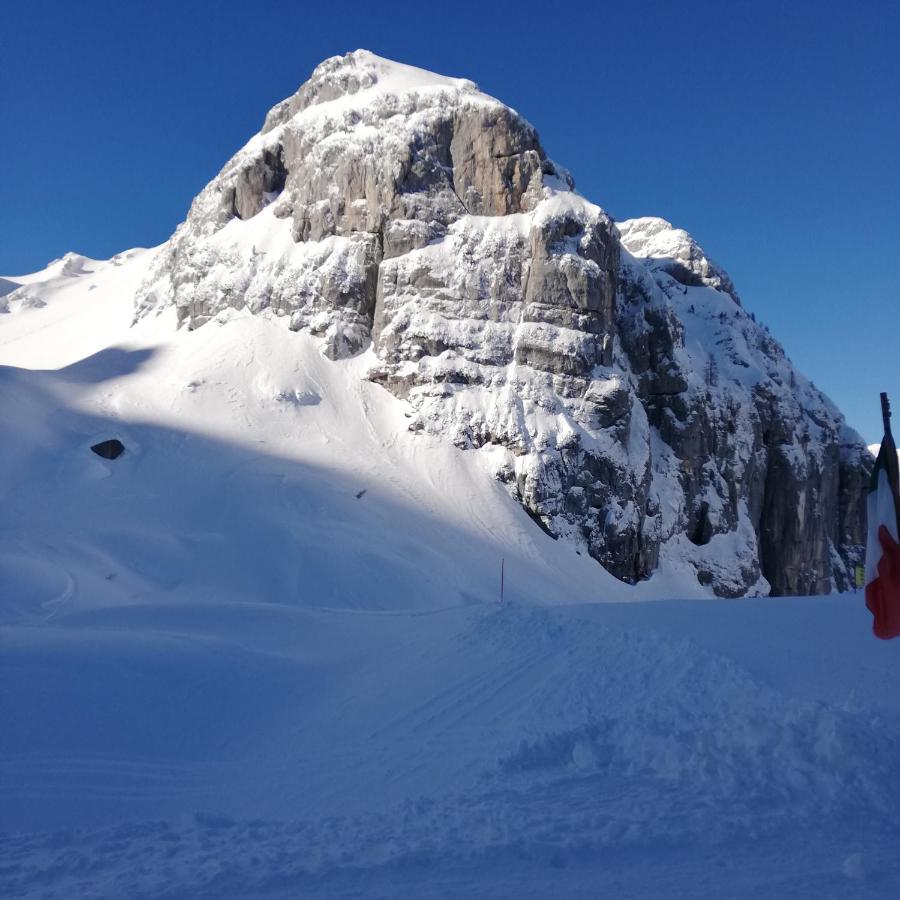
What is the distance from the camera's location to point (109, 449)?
30.9 metres

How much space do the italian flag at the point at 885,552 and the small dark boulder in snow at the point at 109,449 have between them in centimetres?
2959

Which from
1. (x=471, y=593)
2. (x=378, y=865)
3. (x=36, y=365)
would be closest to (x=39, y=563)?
(x=471, y=593)

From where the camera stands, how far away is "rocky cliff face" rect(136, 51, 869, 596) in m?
39.0

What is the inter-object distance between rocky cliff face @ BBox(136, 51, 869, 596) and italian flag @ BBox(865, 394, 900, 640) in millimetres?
29854

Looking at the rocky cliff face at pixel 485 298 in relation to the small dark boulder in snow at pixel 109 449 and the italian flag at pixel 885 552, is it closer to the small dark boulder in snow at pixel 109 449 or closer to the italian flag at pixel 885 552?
the small dark boulder in snow at pixel 109 449

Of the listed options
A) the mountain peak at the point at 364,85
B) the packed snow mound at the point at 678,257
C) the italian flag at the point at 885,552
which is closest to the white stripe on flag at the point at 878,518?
the italian flag at the point at 885,552

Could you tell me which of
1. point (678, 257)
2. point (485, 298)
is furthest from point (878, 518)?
point (678, 257)

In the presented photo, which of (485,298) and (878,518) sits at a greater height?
(485,298)

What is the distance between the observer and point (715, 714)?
289 inches

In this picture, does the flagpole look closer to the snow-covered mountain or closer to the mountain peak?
the snow-covered mountain

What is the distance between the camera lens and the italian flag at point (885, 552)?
663cm

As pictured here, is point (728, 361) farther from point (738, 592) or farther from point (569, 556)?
point (569, 556)

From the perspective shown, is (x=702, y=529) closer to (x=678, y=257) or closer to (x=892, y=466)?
(x=678, y=257)

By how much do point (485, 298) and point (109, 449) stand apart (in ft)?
65.2
